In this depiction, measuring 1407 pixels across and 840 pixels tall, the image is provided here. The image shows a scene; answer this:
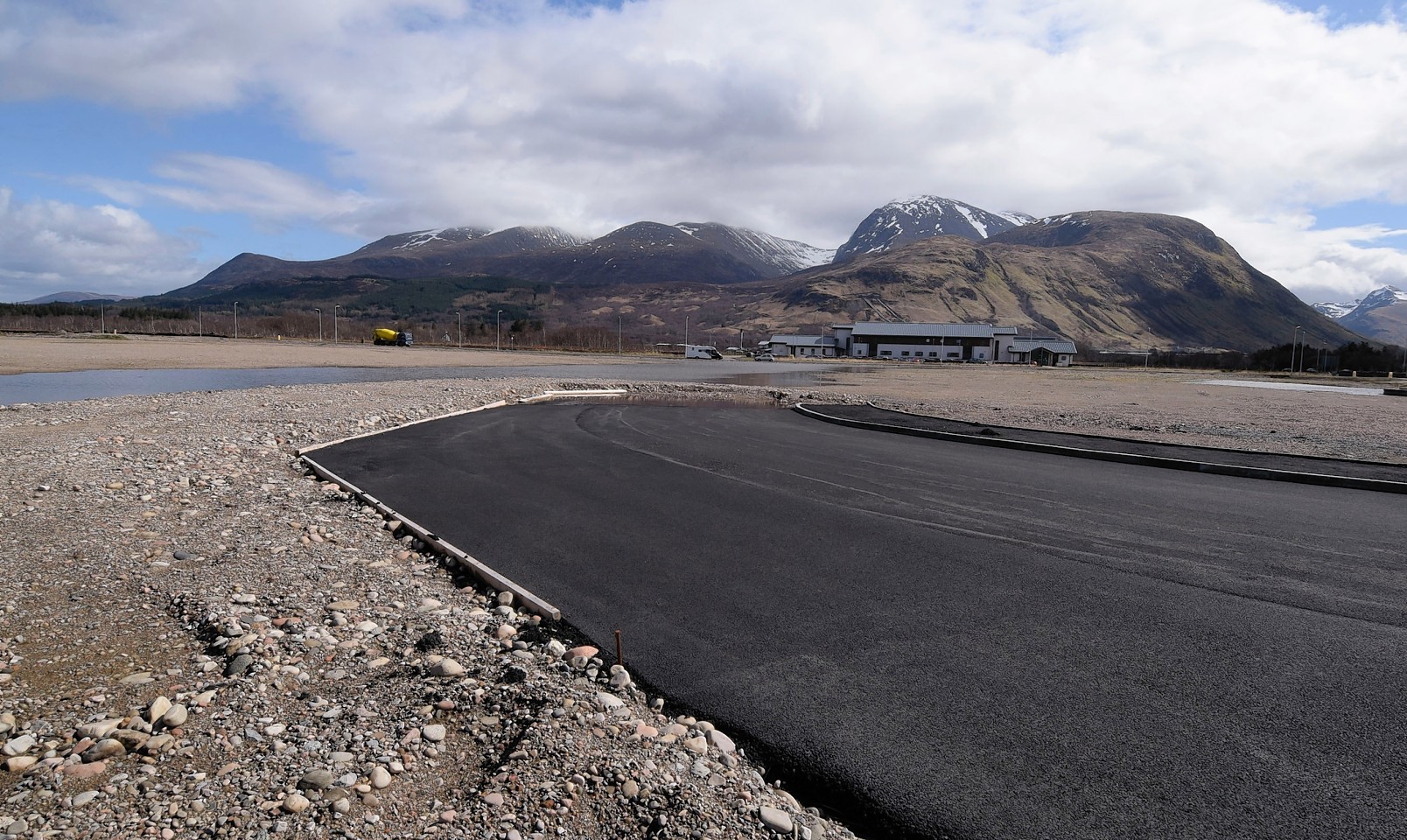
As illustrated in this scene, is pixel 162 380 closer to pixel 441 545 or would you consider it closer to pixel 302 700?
pixel 441 545

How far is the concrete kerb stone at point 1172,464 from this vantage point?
12164 mm

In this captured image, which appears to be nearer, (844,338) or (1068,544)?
(1068,544)

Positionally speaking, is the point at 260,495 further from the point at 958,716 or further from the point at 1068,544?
the point at 1068,544

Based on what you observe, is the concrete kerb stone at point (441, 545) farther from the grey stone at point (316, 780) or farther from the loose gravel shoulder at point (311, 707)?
the grey stone at point (316, 780)

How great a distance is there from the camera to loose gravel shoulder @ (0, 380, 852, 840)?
11.7 ft

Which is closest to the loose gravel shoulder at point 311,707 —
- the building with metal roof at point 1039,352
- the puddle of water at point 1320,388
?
the puddle of water at point 1320,388

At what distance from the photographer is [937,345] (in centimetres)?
14312

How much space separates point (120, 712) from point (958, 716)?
16.3 feet

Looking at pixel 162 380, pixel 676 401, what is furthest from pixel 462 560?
pixel 162 380

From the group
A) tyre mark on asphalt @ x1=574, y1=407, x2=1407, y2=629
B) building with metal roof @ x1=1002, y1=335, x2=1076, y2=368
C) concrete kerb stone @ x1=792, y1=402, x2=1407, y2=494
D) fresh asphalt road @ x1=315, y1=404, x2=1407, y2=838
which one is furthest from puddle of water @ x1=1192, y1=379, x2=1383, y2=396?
building with metal roof @ x1=1002, y1=335, x2=1076, y2=368

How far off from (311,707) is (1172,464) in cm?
1466

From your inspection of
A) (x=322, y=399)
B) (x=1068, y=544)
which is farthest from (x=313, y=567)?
(x=322, y=399)

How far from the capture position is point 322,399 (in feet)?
Result: 81.8

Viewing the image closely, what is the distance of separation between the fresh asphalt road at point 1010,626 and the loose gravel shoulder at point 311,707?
646 millimetres
